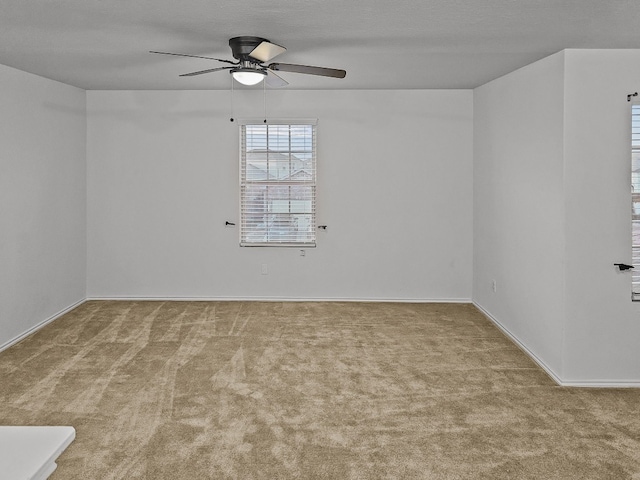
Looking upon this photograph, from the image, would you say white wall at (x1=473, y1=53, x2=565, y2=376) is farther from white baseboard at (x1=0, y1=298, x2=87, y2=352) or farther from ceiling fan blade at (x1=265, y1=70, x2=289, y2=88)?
white baseboard at (x1=0, y1=298, x2=87, y2=352)

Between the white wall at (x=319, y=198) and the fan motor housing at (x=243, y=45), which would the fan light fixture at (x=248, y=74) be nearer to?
the fan motor housing at (x=243, y=45)

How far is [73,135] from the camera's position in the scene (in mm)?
6016

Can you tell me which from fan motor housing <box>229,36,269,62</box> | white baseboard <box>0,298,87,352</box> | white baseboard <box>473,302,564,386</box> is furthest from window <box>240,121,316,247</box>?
fan motor housing <box>229,36,269,62</box>

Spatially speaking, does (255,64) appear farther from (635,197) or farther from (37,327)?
(37,327)

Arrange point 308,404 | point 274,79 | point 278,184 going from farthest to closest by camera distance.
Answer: point 278,184, point 274,79, point 308,404

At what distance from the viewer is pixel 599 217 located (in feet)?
12.6

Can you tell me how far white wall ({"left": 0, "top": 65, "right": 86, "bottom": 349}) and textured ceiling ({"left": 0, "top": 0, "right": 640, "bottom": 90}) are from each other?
411mm

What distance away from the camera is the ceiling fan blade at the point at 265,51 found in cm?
343

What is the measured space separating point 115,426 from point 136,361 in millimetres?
1218

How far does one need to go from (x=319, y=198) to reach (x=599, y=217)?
331cm

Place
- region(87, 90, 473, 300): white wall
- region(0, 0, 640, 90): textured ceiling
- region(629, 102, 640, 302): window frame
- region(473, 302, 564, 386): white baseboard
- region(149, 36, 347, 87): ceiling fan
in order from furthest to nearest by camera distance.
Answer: region(87, 90, 473, 300): white wall < region(473, 302, 564, 386): white baseboard < region(629, 102, 640, 302): window frame < region(149, 36, 347, 87): ceiling fan < region(0, 0, 640, 90): textured ceiling

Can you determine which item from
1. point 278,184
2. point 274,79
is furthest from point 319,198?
point 274,79

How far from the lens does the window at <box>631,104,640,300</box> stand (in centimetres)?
379

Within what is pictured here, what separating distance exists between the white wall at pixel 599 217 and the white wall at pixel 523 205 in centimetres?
9
